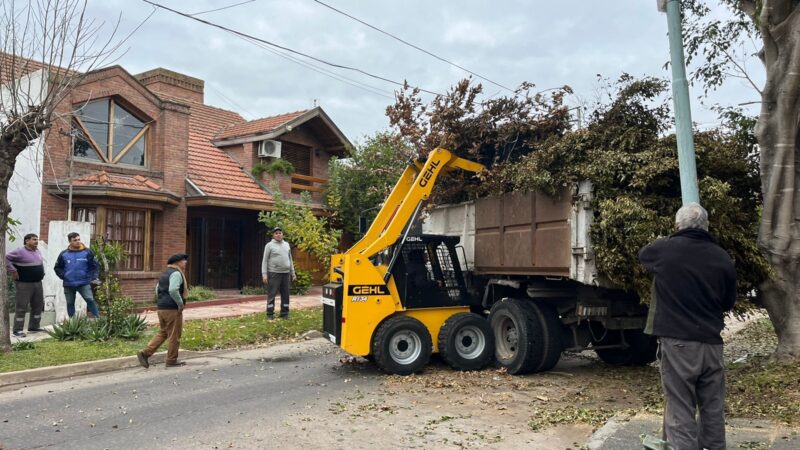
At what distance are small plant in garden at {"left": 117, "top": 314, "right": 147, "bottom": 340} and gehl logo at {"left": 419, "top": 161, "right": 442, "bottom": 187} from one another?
5.78m

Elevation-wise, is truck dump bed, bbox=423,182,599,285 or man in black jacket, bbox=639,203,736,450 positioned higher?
truck dump bed, bbox=423,182,599,285

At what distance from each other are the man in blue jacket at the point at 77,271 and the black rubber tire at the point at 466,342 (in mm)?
6986

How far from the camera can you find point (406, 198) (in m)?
8.56

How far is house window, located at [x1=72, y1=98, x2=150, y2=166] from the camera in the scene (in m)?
15.4

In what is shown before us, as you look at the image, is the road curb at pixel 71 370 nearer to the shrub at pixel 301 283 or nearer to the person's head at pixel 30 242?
the person's head at pixel 30 242

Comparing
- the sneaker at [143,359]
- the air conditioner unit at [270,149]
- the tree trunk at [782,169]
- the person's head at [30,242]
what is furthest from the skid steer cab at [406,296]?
the air conditioner unit at [270,149]

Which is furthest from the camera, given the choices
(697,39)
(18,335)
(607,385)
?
(18,335)

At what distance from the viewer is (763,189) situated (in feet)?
23.6

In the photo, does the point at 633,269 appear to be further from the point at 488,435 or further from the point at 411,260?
the point at 411,260

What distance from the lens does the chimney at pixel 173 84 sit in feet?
71.2

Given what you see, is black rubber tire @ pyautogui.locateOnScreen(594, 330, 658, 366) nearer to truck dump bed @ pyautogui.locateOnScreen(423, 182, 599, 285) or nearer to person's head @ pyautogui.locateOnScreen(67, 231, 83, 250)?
truck dump bed @ pyautogui.locateOnScreen(423, 182, 599, 285)

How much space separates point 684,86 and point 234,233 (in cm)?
1581

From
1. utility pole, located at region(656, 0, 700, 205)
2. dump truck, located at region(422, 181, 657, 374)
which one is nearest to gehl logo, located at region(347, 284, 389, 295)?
dump truck, located at region(422, 181, 657, 374)

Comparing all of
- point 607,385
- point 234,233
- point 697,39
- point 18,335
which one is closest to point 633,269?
point 607,385
